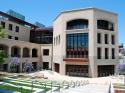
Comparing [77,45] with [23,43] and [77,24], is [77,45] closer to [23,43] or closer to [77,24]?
[77,24]

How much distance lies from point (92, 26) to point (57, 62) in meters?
13.9

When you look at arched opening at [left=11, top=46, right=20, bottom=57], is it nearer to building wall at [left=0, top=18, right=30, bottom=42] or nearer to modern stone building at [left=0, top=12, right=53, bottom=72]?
modern stone building at [left=0, top=12, right=53, bottom=72]

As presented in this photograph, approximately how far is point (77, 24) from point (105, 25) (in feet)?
23.9

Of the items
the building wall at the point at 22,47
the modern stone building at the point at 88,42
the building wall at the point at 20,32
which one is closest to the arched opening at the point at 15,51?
the building wall at the point at 22,47

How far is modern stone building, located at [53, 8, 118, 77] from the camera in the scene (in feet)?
157

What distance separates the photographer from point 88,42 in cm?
4844

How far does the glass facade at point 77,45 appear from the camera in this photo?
4872 cm

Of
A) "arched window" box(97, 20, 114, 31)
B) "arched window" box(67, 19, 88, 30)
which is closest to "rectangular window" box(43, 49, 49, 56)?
"arched window" box(67, 19, 88, 30)

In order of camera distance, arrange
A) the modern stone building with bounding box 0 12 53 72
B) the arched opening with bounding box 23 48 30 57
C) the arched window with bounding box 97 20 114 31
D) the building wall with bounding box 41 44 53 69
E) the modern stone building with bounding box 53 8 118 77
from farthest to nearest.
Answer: the building wall with bounding box 41 44 53 69 < the arched opening with bounding box 23 48 30 57 < the arched window with bounding box 97 20 114 31 < the modern stone building with bounding box 0 12 53 72 < the modern stone building with bounding box 53 8 118 77

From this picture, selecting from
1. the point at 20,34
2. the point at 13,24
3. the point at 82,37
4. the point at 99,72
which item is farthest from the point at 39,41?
the point at 99,72

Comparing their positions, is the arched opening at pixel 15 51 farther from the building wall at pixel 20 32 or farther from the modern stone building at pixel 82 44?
the building wall at pixel 20 32

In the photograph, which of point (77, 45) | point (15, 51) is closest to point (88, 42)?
point (77, 45)

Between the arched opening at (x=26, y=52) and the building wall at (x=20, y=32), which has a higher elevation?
the building wall at (x=20, y=32)

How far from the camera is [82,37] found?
1925 inches
